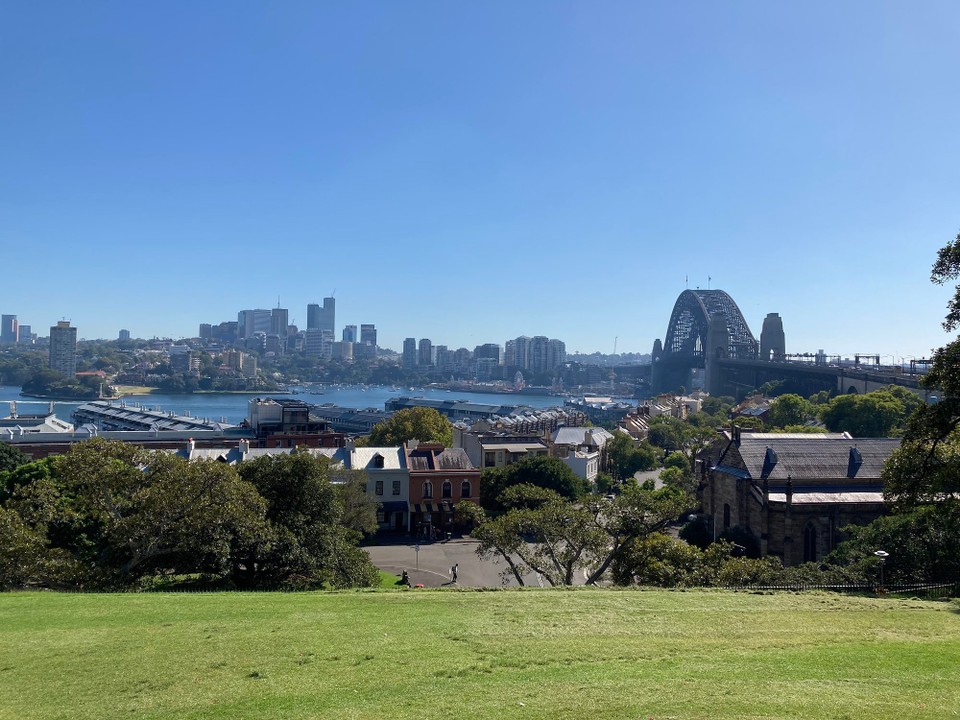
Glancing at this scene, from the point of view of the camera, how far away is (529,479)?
1690 inches

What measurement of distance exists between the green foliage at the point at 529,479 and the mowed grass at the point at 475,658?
95.1ft

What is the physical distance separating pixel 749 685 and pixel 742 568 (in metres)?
11.8

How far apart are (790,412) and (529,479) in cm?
4364

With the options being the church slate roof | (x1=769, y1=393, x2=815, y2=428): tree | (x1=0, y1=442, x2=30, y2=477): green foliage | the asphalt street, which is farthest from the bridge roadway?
(x1=0, y1=442, x2=30, y2=477): green foliage

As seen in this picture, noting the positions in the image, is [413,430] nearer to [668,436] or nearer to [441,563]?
[441,563]

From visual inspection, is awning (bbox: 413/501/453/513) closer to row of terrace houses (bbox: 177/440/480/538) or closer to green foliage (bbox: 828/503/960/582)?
row of terrace houses (bbox: 177/440/480/538)

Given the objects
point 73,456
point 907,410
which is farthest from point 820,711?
point 907,410

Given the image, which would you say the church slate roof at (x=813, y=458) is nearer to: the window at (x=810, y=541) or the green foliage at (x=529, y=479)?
the window at (x=810, y=541)

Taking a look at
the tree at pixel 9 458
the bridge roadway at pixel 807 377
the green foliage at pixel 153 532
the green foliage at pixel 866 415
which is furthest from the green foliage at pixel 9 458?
the bridge roadway at pixel 807 377

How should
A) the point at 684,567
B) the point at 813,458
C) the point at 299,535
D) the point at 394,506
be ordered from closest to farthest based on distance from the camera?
1. the point at 299,535
2. the point at 684,567
3. the point at 813,458
4. the point at 394,506

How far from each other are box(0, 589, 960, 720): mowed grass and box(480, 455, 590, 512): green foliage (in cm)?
2898

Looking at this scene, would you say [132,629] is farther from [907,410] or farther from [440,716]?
[907,410]

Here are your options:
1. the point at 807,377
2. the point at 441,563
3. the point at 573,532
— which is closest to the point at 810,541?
the point at 573,532

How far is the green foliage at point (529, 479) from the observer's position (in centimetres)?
4262
